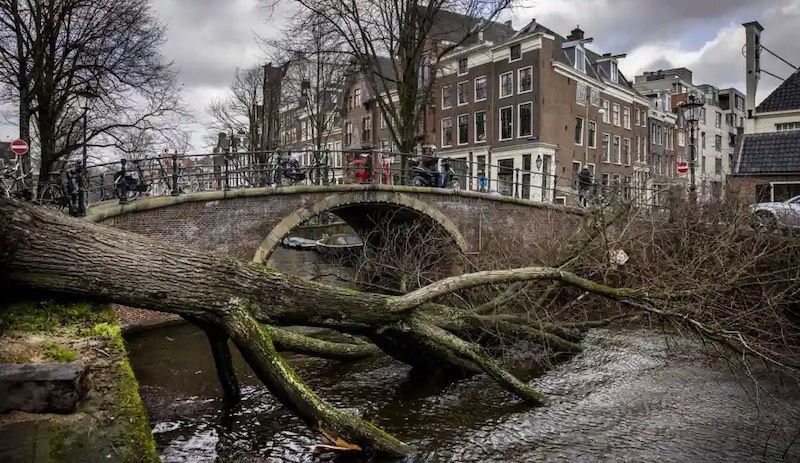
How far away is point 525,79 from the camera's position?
2991cm

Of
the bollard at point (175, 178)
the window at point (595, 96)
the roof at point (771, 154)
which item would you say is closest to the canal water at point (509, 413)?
the bollard at point (175, 178)

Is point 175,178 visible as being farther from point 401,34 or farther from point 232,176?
point 401,34

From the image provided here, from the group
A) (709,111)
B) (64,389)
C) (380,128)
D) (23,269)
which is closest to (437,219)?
(23,269)

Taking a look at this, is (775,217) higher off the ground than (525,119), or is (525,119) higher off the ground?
(525,119)

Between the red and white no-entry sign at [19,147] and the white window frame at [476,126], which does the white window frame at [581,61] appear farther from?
the red and white no-entry sign at [19,147]

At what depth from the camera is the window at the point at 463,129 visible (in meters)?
33.1

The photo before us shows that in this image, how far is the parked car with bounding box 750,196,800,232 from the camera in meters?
10.8

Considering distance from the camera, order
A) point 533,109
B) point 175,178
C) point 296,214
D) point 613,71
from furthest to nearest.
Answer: point 613,71
point 533,109
point 296,214
point 175,178

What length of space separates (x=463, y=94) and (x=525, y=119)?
4606mm

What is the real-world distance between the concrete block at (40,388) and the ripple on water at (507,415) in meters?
3.15

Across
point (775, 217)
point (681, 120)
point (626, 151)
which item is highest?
point (681, 120)

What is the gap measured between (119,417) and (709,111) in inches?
2204

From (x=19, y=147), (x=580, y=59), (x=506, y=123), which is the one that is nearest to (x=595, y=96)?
(x=580, y=59)

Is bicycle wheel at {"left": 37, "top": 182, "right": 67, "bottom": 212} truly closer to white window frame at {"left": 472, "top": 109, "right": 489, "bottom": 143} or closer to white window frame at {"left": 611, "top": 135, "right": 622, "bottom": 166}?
white window frame at {"left": 472, "top": 109, "right": 489, "bottom": 143}
